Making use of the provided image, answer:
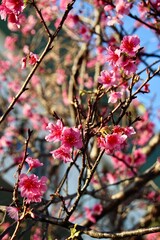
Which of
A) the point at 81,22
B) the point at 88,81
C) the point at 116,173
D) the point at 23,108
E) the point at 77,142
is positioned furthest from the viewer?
the point at 23,108

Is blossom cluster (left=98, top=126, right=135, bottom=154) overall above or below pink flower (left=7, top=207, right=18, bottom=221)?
above

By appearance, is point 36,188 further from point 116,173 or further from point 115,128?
point 116,173

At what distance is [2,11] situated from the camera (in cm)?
257

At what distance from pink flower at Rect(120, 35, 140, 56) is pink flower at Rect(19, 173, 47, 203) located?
1.06 m

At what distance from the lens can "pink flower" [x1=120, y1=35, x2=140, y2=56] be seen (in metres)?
2.49

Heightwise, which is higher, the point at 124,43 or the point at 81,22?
the point at 81,22

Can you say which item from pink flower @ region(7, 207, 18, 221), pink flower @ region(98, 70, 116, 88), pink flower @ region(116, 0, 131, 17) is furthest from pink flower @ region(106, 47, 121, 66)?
pink flower @ region(7, 207, 18, 221)

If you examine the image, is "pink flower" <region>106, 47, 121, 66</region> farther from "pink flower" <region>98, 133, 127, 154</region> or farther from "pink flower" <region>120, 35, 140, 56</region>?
"pink flower" <region>98, 133, 127, 154</region>

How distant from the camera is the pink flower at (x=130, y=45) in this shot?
2494 mm

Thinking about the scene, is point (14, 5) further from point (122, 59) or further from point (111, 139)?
point (111, 139)

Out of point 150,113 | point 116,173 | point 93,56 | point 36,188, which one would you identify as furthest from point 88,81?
point 36,188

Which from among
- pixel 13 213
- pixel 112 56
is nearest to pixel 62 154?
pixel 13 213

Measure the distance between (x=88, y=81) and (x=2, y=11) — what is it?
259 inches

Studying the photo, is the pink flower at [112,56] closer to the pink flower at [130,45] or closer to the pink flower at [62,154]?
the pink flower at [130,45]
